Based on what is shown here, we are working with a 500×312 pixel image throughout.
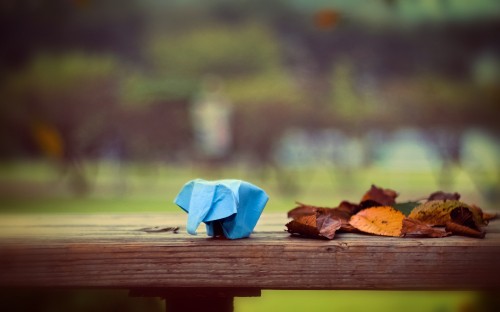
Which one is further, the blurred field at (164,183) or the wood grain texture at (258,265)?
the blurred field at (164,183)

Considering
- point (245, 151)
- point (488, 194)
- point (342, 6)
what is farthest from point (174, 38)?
point (488, 194)

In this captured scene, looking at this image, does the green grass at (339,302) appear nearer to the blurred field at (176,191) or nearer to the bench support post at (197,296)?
the blurred field at (176,191)

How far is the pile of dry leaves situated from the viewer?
1093 millimetres

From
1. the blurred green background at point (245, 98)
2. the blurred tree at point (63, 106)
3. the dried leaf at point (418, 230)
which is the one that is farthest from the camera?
the blurred tree at point (63, 106)

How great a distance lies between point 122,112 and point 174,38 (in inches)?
81.0

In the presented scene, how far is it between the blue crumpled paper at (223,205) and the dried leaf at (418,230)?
236 millimetres

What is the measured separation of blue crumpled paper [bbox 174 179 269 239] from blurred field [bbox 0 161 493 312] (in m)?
1.10

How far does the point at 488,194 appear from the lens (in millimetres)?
7941

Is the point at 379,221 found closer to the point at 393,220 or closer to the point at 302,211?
the point at 393,220

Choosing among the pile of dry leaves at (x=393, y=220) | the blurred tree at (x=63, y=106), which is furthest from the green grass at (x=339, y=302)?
the blurred tree at (x=63, y=106)

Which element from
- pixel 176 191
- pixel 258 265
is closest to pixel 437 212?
pixel 258 265

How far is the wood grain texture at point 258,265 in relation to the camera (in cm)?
98

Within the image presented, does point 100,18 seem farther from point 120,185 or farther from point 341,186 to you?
point 341,186

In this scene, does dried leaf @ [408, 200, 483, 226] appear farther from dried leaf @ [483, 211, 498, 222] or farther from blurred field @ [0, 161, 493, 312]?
blurred field @ [0, 161, 493, 312]
